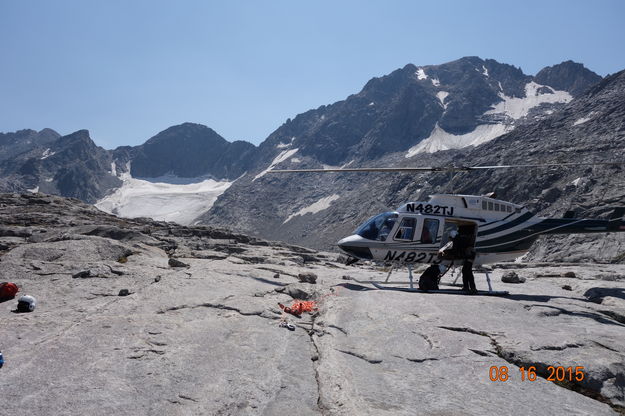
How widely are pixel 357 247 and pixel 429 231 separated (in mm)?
2769

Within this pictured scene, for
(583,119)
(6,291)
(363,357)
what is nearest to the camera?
(363,357)

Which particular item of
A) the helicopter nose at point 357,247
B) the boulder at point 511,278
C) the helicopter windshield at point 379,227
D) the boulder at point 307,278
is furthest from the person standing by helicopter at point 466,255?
the boulder at point 307,278

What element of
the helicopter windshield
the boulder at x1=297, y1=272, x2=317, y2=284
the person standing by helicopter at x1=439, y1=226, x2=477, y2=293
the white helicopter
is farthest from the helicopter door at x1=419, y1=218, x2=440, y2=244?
the boulder at x1=297, y1=272, x2=317, y2=284

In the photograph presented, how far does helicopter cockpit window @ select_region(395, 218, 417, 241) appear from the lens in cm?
1597

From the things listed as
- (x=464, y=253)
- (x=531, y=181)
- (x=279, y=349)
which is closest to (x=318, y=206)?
(x=531, y=181)

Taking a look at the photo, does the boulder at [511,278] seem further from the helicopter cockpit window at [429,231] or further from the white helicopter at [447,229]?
the helicopter cockpit window at [429,231]

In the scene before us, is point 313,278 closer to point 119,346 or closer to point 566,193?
point 119,346

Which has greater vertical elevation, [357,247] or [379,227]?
[379,227]

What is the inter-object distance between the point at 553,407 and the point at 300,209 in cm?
19331

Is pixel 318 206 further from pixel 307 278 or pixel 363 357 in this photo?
pixel 363 357

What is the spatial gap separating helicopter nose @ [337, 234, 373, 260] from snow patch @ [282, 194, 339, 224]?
556 ft

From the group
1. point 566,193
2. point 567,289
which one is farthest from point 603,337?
point 566,193

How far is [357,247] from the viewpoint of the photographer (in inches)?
633
